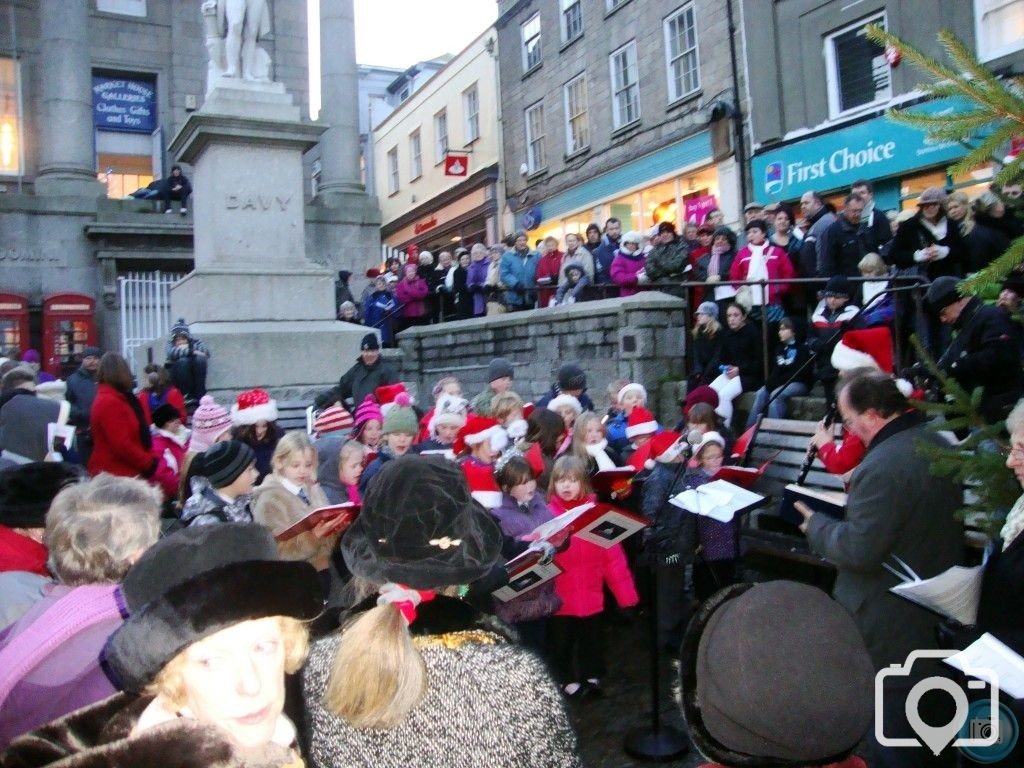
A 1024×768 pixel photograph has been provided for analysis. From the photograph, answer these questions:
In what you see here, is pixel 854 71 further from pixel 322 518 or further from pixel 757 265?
pixel 322 518

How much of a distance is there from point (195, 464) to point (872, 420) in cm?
343

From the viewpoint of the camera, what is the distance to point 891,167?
15414 millimetres

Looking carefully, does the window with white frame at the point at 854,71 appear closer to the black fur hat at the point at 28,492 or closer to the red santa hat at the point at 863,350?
the red santa hat at the point at 863,350

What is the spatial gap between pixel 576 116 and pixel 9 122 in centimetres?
1486

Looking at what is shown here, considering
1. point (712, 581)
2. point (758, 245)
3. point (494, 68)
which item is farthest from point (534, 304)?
point (494, 68)

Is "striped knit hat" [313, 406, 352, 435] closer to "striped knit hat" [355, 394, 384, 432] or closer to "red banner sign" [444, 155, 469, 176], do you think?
"striped knit hat" [355, 394, 384, 432]

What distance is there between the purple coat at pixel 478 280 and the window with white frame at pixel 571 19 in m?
12.9

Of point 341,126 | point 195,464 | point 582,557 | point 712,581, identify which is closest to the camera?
point 195,464

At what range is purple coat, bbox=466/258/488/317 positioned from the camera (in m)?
14.8

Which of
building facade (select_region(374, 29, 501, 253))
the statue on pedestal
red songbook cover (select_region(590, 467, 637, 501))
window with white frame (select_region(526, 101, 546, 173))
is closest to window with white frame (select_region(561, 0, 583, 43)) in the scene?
window with white frame (select_region(526, 101, 546, 173))

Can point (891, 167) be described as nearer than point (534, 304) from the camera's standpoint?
No

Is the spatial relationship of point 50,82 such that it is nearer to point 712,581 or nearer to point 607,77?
point 607,77

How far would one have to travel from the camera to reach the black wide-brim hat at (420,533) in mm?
2312

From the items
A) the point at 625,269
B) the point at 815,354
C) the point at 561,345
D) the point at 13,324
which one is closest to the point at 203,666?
the point at 815,354
